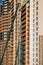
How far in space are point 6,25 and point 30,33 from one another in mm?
618

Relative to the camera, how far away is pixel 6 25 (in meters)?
2.74

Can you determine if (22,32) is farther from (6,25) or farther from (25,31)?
(6,25)

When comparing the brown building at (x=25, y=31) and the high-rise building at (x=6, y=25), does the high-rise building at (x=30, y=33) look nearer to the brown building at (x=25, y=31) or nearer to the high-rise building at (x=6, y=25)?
the brown building at (x=25, y=31)

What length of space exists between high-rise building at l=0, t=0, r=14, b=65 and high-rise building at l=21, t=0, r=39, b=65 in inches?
11.9

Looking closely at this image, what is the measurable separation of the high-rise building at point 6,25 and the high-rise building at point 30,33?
11.9 inches

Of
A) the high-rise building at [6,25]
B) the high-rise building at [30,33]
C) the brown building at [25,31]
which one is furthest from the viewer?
the high-rise building at [6,25]

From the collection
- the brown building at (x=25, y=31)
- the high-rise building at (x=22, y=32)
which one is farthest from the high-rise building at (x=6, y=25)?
the brown building at (x=25, y=31)

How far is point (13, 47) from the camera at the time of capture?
260cm

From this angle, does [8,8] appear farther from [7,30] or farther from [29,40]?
[29,40]

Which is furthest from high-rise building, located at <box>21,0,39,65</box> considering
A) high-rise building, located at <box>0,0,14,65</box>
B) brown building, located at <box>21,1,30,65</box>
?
high-rise building, located at <box>0,0,14,65</box>

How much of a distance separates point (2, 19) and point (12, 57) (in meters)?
0.50

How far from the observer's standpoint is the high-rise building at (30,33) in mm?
2062

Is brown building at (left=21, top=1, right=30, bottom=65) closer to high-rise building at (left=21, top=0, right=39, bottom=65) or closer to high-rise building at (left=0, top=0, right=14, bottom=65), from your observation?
high-rise building at (left=21, top=0, right=39, bottom=65)

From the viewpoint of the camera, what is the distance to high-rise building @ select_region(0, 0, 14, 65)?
2.61m
